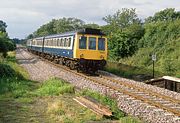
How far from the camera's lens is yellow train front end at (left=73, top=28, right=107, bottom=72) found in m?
25.0

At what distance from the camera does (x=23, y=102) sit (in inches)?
548

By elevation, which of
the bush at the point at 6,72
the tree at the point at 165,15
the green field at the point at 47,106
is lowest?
the green field at the point at 47,106

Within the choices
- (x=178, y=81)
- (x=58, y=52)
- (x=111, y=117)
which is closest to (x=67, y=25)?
(x=58, y=52)

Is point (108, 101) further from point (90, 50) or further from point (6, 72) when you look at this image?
point (90, 50)

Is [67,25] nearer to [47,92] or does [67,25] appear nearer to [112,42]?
[112,42]

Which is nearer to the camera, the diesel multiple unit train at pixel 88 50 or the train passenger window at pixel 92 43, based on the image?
the diesel multiple unit train at pixel 88 50

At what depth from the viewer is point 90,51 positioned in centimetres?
2511

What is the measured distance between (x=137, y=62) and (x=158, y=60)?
4.01 m

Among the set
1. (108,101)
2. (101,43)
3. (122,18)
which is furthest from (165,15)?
(108,101)

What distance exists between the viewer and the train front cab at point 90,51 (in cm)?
2494

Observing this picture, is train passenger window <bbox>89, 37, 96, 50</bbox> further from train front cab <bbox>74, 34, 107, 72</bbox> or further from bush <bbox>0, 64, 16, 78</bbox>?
bush <bbox>0, 64, 16, 78</bbox>

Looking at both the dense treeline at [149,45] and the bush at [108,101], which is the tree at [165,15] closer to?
the dense treeline at [149,45]

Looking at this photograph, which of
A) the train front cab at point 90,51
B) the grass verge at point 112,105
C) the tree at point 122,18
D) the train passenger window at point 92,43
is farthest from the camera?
the tree at point 122,18

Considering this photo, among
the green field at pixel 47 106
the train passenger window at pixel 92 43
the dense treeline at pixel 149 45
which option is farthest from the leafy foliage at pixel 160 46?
the green field at pixel 47 106
